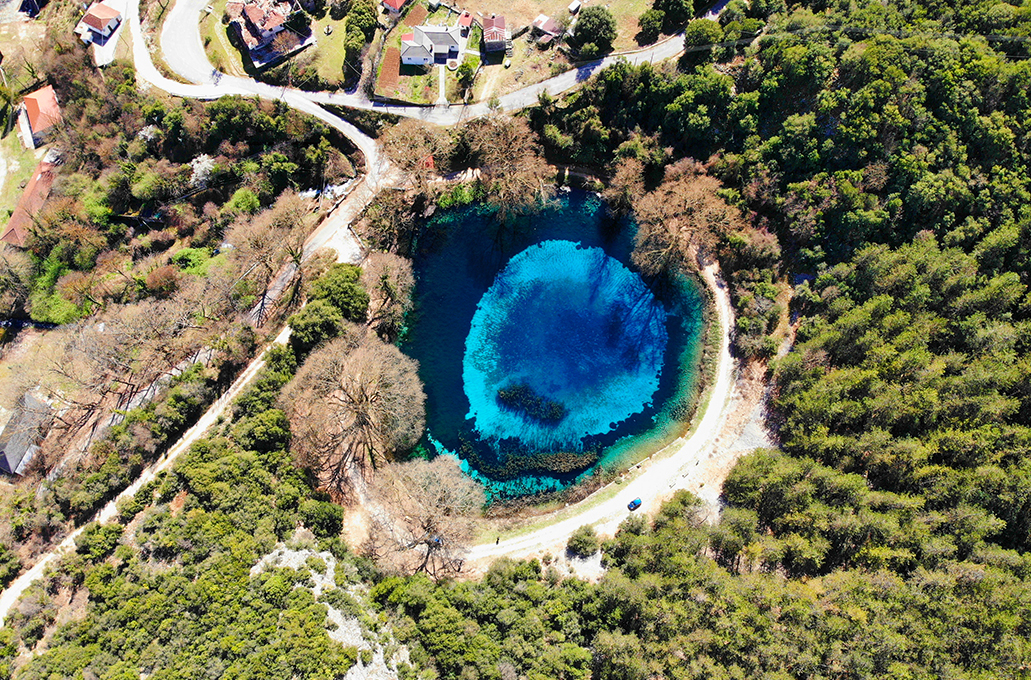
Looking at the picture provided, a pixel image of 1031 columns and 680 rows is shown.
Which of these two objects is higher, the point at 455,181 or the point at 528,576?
the point at 455,181

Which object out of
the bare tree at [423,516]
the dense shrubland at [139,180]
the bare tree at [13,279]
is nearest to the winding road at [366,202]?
the dense shrubland at [139,180]

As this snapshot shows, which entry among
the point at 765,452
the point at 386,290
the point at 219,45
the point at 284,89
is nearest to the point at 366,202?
the point at 386,290

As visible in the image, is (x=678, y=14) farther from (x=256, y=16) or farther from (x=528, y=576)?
(x=528, y=576)

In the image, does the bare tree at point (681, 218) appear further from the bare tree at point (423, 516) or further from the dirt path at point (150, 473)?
the dirt path at point (150, 473)

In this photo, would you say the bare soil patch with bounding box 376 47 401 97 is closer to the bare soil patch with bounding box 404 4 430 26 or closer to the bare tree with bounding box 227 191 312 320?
the bare soil patch with bounding box 404 4 430 26

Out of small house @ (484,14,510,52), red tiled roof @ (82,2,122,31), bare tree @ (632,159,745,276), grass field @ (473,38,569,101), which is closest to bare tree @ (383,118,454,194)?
grass field @ (473,38,569,101)

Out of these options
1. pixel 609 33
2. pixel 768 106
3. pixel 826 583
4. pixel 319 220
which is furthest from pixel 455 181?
pixel 826 583

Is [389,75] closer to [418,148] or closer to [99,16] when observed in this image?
[418,148]
